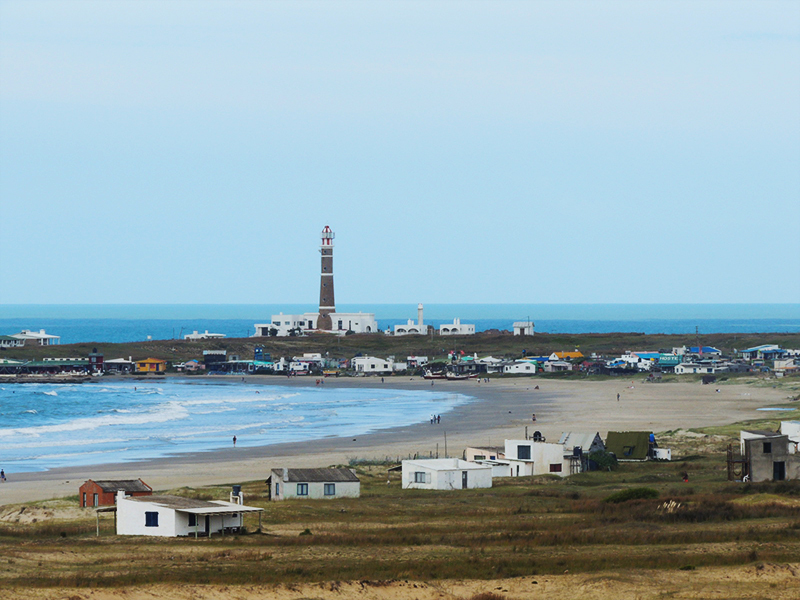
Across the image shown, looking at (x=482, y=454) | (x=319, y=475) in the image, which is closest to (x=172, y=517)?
(x=319, y=475)

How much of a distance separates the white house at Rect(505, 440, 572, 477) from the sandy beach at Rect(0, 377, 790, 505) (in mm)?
8495

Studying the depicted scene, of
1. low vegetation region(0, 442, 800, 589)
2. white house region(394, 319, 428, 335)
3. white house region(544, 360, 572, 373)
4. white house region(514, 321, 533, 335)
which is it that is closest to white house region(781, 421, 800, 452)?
low vegetation region(0, 442, 800, 589)

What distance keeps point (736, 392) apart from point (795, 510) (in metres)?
67.3

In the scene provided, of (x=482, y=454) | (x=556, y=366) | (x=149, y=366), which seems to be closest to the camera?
(x=482, y=454)

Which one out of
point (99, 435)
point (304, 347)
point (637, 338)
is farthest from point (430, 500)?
point (637, 338)

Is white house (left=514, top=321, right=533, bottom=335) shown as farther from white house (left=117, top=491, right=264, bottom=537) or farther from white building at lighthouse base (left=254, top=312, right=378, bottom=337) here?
white house (left=117, top=491, right=264, bottom=537)

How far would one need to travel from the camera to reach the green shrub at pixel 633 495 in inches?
1367

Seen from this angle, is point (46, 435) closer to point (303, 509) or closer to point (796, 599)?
point (303, 509)

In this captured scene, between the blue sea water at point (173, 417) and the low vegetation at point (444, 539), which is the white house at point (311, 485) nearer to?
the low vegetation at point (444, 539)

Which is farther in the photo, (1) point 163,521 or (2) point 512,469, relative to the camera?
(2) point 512,469

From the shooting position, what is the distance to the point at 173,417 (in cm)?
8125

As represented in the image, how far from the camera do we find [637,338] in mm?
179875

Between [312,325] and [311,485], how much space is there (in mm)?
150859

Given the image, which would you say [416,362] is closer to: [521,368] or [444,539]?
[521,368]
